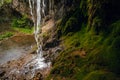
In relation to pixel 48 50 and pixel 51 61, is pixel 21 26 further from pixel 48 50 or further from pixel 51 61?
pixel 51 61

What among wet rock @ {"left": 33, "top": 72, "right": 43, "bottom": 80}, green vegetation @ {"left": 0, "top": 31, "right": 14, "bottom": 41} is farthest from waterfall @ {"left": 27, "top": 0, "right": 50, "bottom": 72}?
green vegetation @ {"left": 0, "top": 31, "right": 14, "bottom": 41}

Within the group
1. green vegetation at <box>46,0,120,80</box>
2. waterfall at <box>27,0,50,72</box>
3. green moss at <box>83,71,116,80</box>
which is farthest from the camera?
waterfall at <box>27,0,50,72</box>

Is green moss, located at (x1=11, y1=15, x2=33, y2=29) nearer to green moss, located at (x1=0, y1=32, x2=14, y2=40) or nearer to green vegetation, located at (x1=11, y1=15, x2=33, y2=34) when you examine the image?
green vegetation, located at (x1=11, y1=15, x2=33, y2=34)

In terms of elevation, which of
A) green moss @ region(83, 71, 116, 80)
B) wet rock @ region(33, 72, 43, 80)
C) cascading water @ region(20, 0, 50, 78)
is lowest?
green moss @ region(83, 71, 116, 80)

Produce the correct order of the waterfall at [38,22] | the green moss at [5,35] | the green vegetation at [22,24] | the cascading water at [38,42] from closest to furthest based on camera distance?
1. the cascading water at [38,42]
2. the waterfall at [38,22]
3. the green moss at [5,35]
4. the green vegetation at [22,24]

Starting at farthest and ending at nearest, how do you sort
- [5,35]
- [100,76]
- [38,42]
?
[5,35], [38,42], [100,76]

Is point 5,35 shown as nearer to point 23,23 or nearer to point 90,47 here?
point 23,23

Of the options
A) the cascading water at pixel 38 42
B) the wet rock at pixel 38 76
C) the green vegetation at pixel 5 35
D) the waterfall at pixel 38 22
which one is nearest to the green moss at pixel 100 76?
the wet rock at pixel 38 76

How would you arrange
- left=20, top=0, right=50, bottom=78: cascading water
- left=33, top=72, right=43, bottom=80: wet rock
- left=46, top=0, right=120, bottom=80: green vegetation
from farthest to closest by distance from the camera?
1. left=20, top=0, right=50, bottom=78: cascading water
2. left=33, top=72, right=43, bottom=80: wet rock
3. left=46, top=0, right=120, bottom=80: green vegetation

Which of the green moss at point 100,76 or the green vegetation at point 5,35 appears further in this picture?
the green vegetation at point 5,35

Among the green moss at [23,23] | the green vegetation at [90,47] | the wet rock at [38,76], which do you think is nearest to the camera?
the green vegetation at [90,47]

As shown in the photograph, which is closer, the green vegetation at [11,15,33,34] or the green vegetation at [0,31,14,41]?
the green vegetation at [0,31,14,41]

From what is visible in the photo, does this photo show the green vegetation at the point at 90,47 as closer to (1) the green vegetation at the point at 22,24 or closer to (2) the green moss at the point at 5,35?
(2) the green moss at the point at 5,35

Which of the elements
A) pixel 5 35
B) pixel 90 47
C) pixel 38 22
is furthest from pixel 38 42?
pixel 5 35
